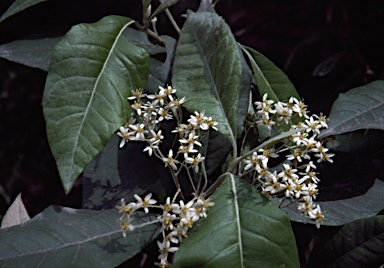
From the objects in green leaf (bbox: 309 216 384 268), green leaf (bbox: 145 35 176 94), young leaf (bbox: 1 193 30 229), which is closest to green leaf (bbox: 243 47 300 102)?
green leaf (bbox: 145 35 176 94)

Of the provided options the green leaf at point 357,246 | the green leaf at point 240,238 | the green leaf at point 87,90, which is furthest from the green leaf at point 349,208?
the green leaf at point 87,90

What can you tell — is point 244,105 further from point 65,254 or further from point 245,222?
point 65,254

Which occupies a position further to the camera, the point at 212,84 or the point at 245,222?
the point at 212,84

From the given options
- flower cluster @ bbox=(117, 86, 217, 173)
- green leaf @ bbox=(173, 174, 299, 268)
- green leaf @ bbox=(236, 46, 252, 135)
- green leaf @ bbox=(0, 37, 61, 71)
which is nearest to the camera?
green leaf @ bbox=(173, 174, 299, 268)

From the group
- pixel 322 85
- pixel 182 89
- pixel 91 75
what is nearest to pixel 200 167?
pixel 182 89

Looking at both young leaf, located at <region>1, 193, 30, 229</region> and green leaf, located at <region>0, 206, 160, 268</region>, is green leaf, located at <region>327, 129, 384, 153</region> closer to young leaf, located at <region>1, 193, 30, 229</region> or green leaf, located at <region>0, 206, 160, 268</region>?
green leaf, located at <region>0, 206, 160, 268</region>

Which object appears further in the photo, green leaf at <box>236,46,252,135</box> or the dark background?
the dark background
